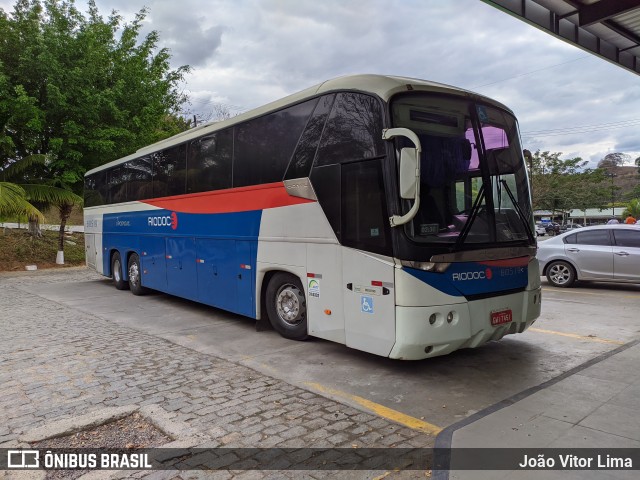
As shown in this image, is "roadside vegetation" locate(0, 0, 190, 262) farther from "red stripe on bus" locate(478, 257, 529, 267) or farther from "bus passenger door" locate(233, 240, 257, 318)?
"red stripe on bus" locate(478, 257, 529, 267)

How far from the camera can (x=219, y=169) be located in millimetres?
8258

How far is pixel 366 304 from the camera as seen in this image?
5.34 m

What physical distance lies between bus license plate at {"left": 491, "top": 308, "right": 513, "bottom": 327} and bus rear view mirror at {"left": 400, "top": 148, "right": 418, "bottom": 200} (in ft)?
6.30

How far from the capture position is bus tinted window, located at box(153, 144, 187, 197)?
9.51 metres

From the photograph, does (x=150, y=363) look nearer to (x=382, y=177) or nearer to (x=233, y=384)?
(x=233, y=384)

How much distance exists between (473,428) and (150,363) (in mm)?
4088

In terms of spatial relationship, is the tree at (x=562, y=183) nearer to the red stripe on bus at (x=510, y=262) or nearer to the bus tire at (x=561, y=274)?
the bus tire at (x=561, y=274)

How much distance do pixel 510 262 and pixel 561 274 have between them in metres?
7.82

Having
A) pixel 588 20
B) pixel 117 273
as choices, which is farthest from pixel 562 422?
pixel 117 273

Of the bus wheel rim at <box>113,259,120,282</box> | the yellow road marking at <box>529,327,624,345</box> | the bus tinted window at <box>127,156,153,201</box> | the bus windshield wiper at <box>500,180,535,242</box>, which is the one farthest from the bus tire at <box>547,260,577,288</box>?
the bus wheel rim at <box>113,259,120,282</box>

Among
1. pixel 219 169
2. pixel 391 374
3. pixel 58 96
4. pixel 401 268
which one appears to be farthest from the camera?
pixel 58 96

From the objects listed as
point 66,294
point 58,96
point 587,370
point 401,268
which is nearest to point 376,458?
point 401,268

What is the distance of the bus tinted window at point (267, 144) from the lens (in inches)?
258

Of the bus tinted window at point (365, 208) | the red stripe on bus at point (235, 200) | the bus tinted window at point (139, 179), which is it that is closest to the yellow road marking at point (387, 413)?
the bus tinted window at point (365, 208)
